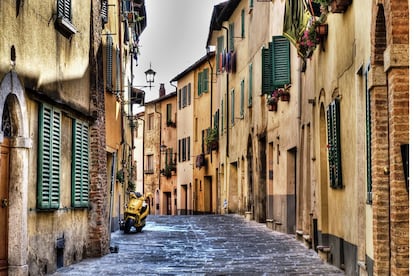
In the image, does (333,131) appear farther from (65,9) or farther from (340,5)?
(65,9)

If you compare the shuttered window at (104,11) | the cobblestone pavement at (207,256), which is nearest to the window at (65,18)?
the cobblestone pavement at (207,256)

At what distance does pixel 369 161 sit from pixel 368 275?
138cm

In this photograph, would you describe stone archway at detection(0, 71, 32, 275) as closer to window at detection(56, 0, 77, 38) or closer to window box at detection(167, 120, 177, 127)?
window at detection(56, 0, 77, 38)

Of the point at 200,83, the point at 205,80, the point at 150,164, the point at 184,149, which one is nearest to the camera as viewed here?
the point at 205,80

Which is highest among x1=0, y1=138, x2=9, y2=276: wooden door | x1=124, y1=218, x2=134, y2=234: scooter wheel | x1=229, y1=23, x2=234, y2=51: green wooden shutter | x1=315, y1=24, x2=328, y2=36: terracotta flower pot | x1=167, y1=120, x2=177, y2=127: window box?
x1=229, y1=23, x2=234, y2=51: green wooden shutter

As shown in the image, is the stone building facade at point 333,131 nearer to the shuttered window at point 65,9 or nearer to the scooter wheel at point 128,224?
the scooter wheel at point 128,224

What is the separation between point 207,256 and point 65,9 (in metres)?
4.97

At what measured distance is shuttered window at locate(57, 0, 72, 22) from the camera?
12.9 metres

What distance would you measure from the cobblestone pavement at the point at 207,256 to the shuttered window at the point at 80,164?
1.09 m

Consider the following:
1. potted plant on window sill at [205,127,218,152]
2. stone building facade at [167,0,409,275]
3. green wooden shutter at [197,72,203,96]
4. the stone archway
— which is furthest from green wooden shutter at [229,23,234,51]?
the stone archway

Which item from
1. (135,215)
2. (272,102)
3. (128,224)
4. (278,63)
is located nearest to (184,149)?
(272,102)

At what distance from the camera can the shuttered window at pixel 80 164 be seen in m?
14.3

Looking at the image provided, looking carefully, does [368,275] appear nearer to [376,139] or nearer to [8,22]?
[376,139]

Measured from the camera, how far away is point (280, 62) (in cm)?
2131
